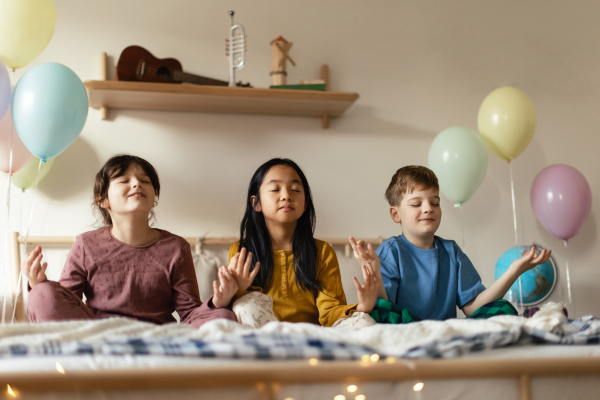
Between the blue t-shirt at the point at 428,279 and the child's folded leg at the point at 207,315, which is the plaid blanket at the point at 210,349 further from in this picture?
the blue t-shirt at the point at 428,279

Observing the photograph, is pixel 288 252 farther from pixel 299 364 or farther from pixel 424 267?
pixel 299 364

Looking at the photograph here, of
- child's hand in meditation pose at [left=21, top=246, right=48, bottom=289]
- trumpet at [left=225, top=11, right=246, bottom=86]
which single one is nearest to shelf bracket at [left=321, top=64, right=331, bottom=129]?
trumpet at [left=225, top=11, right=246, bottom=86]

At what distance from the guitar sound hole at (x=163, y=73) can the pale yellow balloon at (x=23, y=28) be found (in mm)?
375

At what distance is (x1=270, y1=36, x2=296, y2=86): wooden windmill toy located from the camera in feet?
5.97

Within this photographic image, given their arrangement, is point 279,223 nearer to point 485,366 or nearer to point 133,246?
point 133,246

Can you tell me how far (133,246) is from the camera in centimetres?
133

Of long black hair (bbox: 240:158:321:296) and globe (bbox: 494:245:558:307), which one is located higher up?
long black hair (bbox: 240:158:321:296)

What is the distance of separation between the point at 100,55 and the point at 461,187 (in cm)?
134

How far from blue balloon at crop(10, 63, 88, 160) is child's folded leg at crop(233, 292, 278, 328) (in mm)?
670

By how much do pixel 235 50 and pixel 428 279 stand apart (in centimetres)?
101

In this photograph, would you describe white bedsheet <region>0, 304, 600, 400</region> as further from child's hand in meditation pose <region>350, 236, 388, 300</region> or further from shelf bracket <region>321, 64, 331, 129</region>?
shelf bracket <region>321, 64, 331, 129</region>

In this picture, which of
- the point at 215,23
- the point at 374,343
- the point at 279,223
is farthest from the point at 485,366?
the point at 215,23

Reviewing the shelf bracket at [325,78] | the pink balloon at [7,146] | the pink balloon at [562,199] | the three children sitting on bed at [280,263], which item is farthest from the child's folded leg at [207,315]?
the pink balloon at [562,199]

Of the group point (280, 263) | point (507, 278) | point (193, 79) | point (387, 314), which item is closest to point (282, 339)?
point (387, 314)
